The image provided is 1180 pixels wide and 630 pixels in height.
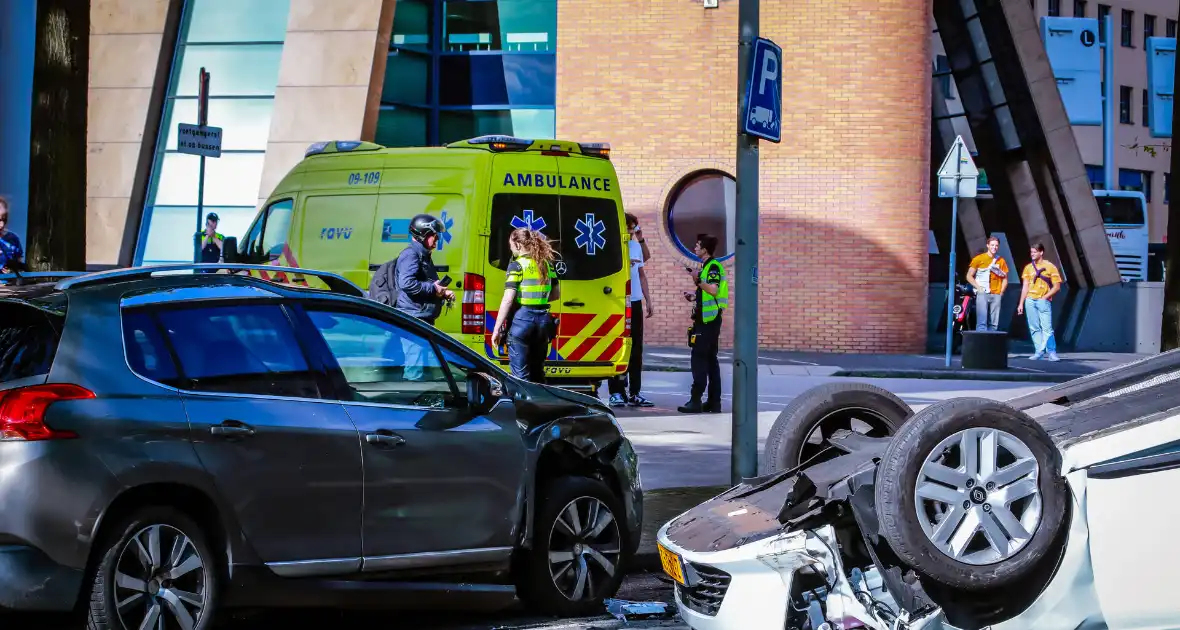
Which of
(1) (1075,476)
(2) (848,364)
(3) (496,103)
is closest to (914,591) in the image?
(1) (1075,476)

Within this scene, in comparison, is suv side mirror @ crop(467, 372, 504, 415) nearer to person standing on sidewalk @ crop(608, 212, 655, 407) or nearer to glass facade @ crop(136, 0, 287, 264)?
person standing on sidewalk @ crop(608, 212, 655, 407)

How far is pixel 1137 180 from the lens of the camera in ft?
223

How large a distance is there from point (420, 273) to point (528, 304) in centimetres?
87

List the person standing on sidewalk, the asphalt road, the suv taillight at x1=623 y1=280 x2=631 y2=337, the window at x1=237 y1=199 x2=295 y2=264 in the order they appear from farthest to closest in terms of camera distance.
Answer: the person standing on sidewalk
the window at x1=237 y1=199 x2=295 y2=264
the suv taillight at x1=623 y1=280 x2=631 y2=337
the asphalt road

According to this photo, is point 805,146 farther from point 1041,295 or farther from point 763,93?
point 763,93

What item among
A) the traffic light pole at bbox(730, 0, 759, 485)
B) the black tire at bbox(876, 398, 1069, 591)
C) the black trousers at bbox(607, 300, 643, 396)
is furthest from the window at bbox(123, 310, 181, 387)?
the black trousers at bbox(607, 300, 643, 396)

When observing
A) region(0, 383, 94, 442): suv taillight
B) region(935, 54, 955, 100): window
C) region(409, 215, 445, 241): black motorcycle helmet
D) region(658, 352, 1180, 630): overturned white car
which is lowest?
region(658, 352, 1180, 630): overturned white car

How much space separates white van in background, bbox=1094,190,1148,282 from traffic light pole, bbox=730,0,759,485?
A: 3643cm

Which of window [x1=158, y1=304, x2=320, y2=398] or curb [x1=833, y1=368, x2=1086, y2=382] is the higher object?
window [x1=158, y1=304, x2=320, y2=398]

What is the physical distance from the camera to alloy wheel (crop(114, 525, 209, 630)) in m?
4.95

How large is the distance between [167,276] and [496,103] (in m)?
21.2

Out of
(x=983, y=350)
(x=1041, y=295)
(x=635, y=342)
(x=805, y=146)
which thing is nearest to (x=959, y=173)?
(x=983, y=350)

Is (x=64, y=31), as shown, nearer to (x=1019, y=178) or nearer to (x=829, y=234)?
(x=829, y=234)

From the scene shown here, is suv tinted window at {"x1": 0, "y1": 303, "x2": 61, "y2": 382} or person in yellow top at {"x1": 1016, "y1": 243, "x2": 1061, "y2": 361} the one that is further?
person in yellow top at {"x1": 1016, "y1": 243, "x2": 1061, "y2": 361}
